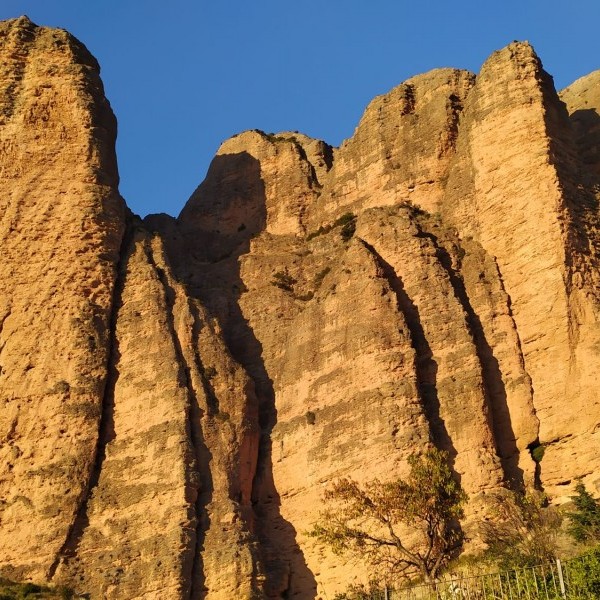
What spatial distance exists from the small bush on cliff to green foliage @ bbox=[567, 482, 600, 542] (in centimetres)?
307

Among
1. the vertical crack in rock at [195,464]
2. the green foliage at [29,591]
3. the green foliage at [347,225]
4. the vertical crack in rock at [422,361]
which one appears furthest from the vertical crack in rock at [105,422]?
the vertical crack in rock at [422,361]

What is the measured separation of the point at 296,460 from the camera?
3944 cm

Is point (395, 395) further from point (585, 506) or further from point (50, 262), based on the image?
point (50, 262)

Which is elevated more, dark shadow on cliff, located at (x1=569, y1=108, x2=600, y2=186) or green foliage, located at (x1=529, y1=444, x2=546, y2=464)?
dark shadow on cliff, located at (x1=569, y1=108, x2=600, y2=186)

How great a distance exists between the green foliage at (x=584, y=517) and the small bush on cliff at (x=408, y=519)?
3068 millimetres

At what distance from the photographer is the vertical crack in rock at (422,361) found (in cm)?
3772

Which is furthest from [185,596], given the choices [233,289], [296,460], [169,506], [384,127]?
[384,127]

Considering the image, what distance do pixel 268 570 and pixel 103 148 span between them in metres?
17.5

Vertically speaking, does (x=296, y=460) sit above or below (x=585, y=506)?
above

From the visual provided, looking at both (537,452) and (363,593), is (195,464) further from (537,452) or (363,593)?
(537,452)

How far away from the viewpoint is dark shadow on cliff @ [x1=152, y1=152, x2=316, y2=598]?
1489 inches

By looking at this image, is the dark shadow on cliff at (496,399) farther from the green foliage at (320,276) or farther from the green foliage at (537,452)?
the green foliage at (320,276)

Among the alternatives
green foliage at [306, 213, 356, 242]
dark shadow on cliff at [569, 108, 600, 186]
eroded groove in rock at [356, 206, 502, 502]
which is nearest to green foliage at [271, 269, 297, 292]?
green foliage at [306, 213, 356, 242]

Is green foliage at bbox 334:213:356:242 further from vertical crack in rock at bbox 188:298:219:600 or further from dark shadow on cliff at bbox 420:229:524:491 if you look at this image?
vertical crack in rock at bbox 188:298:219:600
